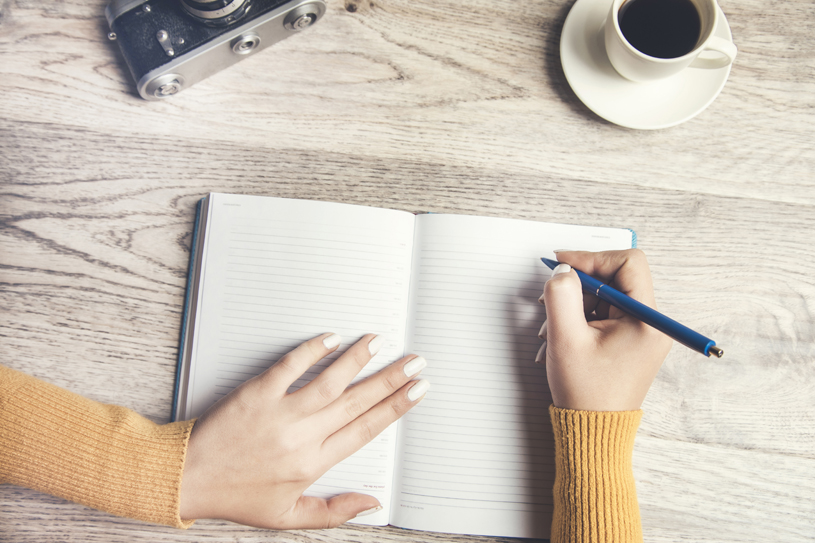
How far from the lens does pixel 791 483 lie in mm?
630

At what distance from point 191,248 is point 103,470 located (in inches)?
10.9

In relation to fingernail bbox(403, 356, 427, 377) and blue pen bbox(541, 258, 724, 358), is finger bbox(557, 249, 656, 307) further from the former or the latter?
fingernail bbox(403, 356, 427, 377)

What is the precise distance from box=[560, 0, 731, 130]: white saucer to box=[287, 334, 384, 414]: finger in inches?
16.8

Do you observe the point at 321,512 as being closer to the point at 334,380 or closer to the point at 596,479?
the point at 334,380

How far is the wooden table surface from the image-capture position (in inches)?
24.8

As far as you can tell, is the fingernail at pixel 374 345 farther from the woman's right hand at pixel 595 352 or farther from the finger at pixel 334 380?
the woman's right hand at pixel 595 352

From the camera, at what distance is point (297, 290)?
0.62 m

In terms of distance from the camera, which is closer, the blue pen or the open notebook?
the blue pen

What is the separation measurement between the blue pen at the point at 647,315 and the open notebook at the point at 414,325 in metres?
0.07

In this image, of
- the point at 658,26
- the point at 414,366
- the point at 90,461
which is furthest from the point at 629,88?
the point at 90,461

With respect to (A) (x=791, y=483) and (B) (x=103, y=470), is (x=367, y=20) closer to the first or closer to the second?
(B) (x=103, y=470)

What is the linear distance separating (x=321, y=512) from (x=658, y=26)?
0.71 m

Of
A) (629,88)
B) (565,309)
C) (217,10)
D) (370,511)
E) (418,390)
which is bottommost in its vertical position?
(370,511)

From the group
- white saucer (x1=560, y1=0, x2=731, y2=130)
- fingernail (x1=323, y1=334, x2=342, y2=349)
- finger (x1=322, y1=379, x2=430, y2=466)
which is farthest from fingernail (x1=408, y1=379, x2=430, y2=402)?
white saucer (x1=560, y1=0, x2=731, y2=130)
